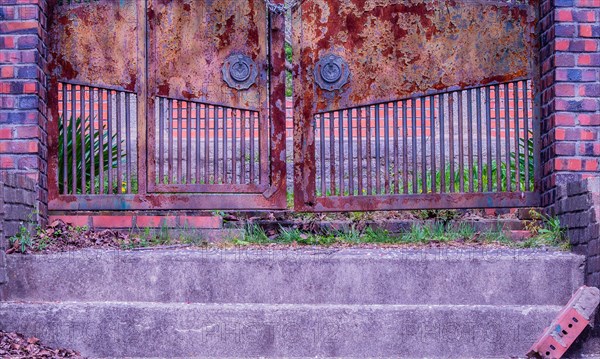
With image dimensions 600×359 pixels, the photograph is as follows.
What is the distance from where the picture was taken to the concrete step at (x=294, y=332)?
3.87 meters

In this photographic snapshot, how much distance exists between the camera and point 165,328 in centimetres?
389

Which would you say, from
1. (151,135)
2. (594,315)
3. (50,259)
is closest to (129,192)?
(151,135)

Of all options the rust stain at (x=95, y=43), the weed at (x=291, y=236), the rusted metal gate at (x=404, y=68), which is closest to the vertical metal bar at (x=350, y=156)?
the rusted metal gate at (x=404, y=68)

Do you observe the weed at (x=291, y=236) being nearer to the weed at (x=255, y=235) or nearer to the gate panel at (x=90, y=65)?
the weed at (x=255, y=235)

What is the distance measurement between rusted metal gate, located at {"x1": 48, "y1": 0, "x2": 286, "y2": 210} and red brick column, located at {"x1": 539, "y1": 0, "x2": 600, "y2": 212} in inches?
62.5

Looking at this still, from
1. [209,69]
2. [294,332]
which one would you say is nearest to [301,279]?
[294,332]

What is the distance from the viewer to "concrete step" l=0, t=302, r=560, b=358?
12.7 feet

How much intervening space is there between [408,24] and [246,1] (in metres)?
0.98

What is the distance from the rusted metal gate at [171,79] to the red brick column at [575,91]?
62.5 inches

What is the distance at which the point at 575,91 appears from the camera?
16.1ft

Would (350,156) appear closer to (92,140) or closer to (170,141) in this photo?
(170,141)

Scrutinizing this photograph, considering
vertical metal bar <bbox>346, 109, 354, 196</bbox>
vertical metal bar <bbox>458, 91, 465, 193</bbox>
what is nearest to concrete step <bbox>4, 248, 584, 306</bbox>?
vertical metal bar <bbox>458, 91, 465, 193</bbox>

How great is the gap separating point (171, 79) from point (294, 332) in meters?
1.98

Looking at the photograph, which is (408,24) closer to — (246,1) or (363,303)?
(246,1)
